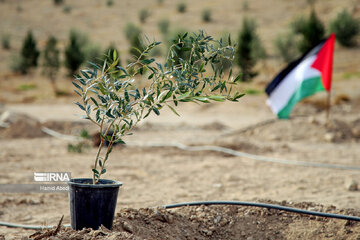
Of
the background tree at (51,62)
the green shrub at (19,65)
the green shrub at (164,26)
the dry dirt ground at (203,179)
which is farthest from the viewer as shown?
the green shrub at (164,26)

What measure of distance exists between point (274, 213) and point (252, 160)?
14.0 feet

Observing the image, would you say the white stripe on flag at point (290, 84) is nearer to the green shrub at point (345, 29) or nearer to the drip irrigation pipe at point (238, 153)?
the drip irrigation pipe at point (238, 153)

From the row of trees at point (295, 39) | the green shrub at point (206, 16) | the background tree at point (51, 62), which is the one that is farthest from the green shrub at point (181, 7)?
the background tree at point (51, 62)

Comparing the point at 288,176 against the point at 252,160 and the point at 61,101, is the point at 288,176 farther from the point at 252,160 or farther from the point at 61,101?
the point at 61,101

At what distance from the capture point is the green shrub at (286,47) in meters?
31.9

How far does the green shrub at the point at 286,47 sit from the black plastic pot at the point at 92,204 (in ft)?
101

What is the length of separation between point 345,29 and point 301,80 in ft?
91.5

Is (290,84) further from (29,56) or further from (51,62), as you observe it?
(29,56)

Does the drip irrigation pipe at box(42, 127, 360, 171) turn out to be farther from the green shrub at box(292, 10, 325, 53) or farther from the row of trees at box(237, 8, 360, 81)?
the green shrub at box(292, 10, 325, 53)

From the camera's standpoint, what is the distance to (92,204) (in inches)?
105

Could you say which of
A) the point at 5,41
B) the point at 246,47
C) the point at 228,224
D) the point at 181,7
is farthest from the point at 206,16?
the point at 228,224

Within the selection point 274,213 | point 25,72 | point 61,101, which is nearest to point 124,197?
point 274,213

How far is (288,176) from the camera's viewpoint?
6.26 metres

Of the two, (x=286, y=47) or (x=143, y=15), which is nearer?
(x=286, y=47)
